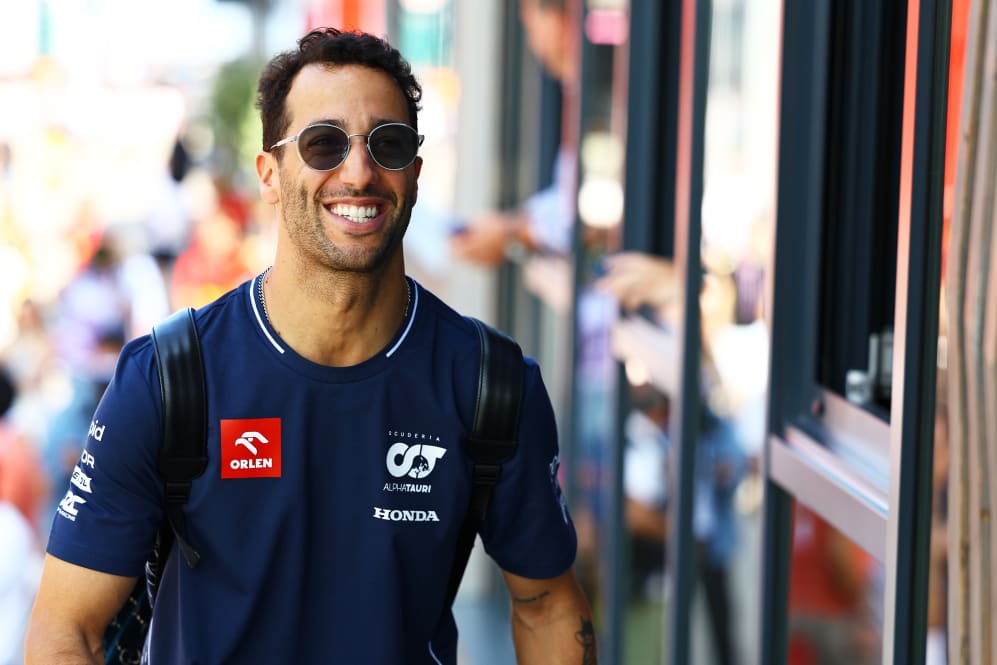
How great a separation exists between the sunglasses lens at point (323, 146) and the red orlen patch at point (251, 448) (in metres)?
0.39

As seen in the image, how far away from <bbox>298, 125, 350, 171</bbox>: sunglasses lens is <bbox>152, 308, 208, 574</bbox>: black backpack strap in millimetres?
315

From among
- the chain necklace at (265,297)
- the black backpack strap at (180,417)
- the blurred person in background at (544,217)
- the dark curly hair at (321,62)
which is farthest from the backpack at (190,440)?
the blurred person in background at (544,217)

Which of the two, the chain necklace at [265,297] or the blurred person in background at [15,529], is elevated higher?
the chain necklace at [265,297]

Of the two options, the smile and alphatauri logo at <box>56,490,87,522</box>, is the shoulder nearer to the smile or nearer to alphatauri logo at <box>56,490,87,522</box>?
the smile

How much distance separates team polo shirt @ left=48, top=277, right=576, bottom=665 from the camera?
216 cm

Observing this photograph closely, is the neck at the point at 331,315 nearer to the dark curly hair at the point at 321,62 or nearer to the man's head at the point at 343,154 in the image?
the man's head at the point at 343,154

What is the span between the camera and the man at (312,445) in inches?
85.1

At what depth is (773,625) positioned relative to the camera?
10.5 ft

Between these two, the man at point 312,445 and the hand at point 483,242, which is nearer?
the man at point 312,445

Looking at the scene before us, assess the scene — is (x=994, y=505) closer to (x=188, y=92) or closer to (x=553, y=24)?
(x=553, y=24)

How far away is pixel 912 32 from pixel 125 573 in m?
1.41

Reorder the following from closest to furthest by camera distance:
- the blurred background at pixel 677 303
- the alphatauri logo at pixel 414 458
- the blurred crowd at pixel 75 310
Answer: the alphatauri logo at pixel 414 458, the blurred background at pixel 677 303, the blurred crowd at pixel 75 310

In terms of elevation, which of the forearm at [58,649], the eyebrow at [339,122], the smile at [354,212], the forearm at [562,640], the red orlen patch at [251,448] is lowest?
the forearm at [562,640]

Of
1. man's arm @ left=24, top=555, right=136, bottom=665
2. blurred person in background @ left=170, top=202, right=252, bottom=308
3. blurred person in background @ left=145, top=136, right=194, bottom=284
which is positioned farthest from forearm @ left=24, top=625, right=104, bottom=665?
blurred person in background @ left=145, top=136, right=194, bottom=284
